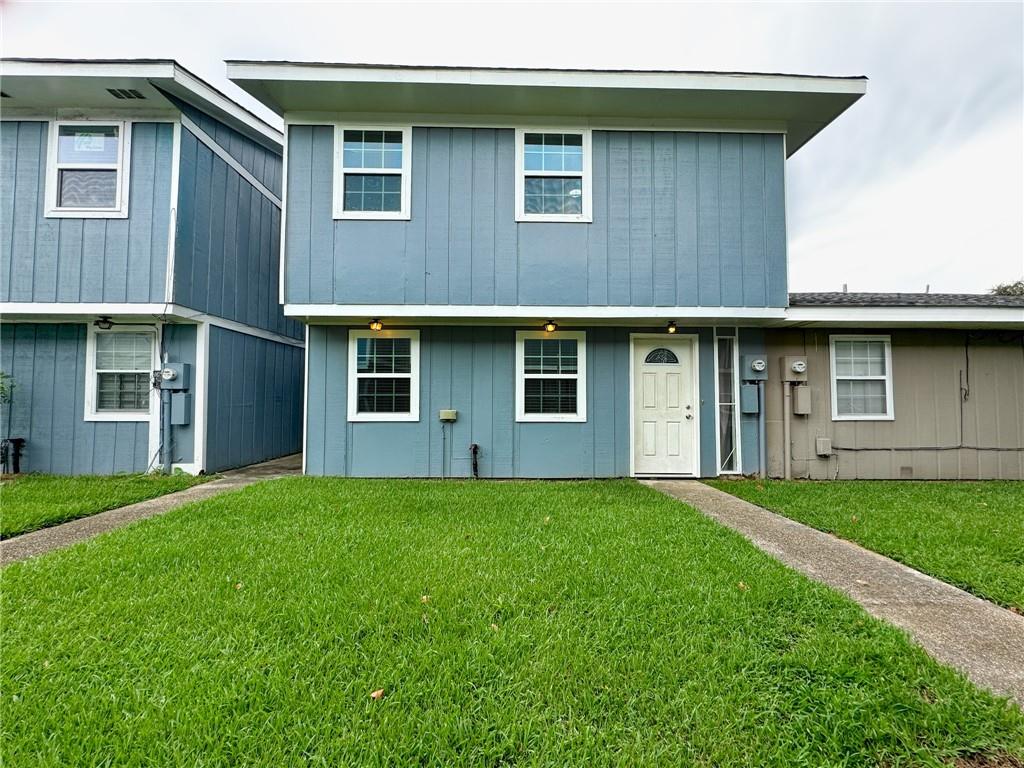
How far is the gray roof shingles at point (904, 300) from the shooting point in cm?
636

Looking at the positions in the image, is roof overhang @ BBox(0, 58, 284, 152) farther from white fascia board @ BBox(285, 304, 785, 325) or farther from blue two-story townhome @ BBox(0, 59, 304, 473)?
white fascia board @ BBox(285, 304, 785, 325)

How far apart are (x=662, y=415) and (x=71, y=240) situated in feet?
28.1

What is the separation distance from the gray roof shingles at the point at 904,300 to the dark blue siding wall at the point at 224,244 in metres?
8.57

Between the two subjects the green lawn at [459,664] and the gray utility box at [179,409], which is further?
the gray utility box at [179,409]

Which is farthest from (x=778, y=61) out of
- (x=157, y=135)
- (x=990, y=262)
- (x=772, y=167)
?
(x=990, y=262)

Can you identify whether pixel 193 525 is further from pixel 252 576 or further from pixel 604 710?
pixel 604 710

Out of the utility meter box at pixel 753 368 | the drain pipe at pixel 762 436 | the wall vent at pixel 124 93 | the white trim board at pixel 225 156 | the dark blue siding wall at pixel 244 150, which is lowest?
the drain pipe at pixel 762 436

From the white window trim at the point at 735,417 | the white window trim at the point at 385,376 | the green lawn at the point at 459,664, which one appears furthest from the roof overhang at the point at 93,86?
the white window trim at the point at 735,417

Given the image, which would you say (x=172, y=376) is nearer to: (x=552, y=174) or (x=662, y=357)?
(x=552, y=174)

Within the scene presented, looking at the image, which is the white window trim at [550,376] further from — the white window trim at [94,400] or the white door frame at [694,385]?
the white window trim at [94,400]

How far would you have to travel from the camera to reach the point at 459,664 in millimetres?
1924

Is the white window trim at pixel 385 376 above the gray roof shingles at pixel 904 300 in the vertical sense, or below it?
below

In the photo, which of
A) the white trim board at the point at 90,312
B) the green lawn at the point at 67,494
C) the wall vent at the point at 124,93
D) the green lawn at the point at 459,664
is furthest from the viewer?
the white trim board at the point at 90,312

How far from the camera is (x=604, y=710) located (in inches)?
66.3
